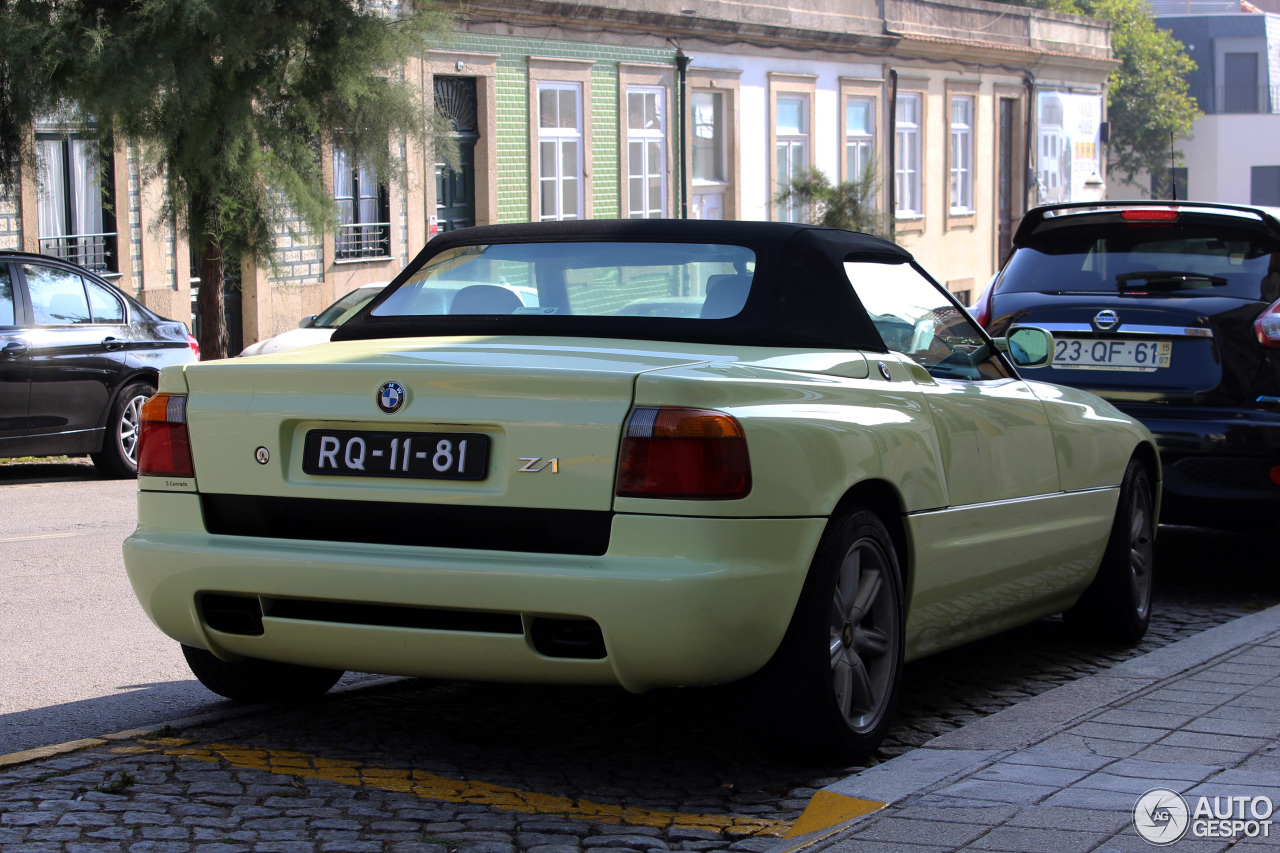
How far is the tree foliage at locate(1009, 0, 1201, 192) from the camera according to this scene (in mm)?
65312

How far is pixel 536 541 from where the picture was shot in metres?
4.06

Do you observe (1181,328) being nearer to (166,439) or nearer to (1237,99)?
(166,439)

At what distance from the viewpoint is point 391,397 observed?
4.18 metres

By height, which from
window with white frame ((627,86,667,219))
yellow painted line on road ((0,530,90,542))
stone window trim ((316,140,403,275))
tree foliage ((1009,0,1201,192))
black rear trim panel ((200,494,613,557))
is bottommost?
yellow painted line on road ((0,530,90,542))

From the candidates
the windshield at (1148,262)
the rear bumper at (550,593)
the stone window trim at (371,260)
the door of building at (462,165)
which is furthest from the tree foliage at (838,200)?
the rear bumper at (550,593)

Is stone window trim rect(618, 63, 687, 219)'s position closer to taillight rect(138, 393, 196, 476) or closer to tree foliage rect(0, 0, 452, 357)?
tree foliage rect(0, 0, 452, 357)

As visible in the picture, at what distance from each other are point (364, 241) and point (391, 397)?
809 inches

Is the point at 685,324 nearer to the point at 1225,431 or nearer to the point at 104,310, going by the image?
the point at 1225,431

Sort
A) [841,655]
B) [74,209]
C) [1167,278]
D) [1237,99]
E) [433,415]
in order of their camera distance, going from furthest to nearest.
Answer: [1237,99]
[74,209]
[1167,278]
[841,655]
[433,415]

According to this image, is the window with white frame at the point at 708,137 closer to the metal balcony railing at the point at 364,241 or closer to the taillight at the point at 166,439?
the metal balcony railing at the point at 364,241

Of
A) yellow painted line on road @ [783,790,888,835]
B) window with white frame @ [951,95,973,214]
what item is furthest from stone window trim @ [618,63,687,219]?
yellow painted line on road @ [783,790,888,835]

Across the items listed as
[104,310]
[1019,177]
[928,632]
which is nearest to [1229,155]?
[1019,177]

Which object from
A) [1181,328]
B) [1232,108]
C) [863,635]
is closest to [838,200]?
[1181,328]

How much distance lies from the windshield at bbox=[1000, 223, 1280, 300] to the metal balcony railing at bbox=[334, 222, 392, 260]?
16638mm
